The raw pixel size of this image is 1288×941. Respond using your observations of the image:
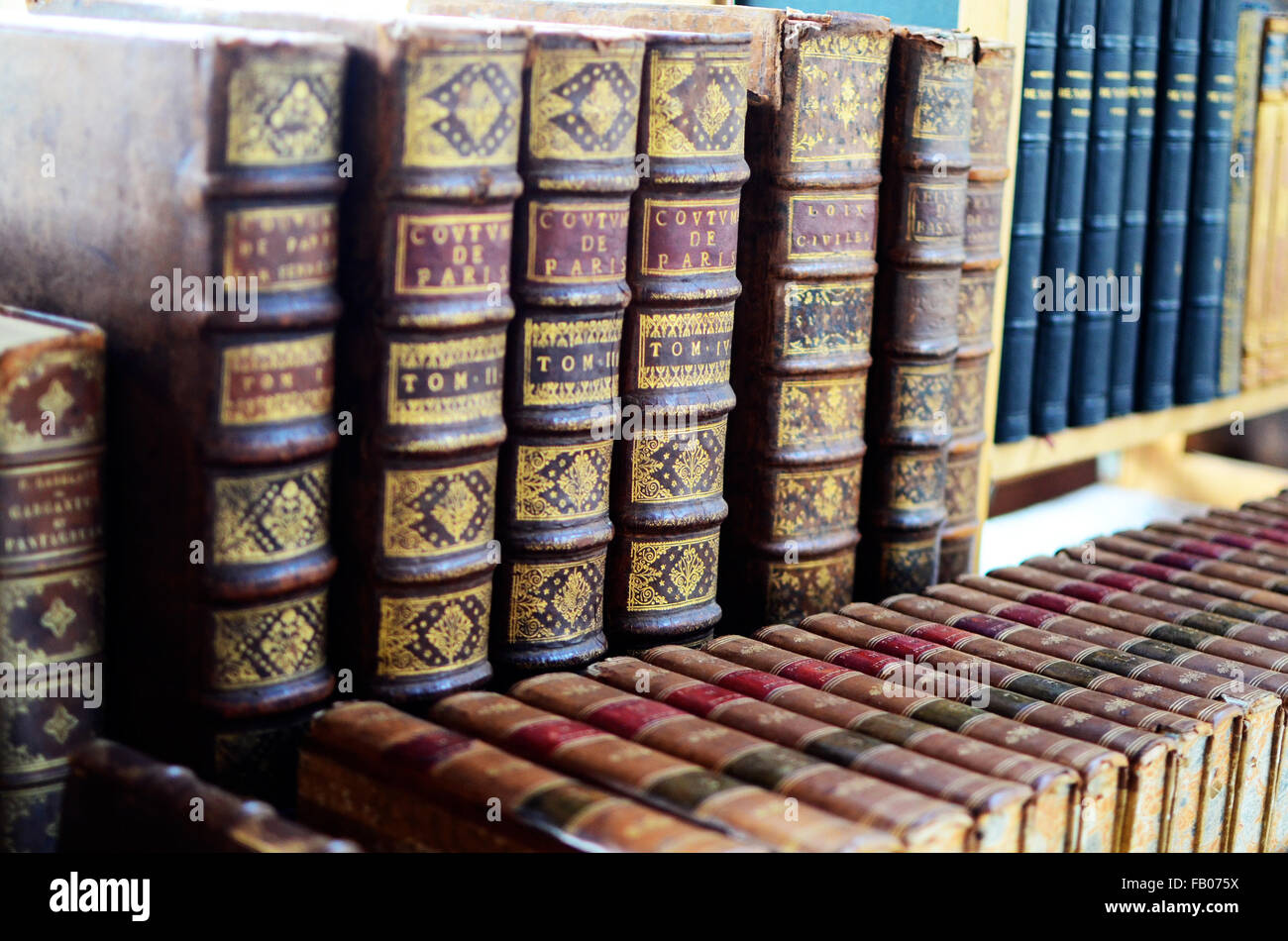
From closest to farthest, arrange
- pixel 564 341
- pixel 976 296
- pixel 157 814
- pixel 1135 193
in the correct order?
1. pixel 157 814
2. pixel 564 341
3. pixel 976 296
4. pixel 1135 193

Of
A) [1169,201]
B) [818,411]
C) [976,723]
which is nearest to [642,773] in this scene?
[976,723]

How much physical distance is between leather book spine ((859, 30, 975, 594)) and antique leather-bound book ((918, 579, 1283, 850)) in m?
0.16

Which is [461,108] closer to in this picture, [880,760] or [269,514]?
[269,514]

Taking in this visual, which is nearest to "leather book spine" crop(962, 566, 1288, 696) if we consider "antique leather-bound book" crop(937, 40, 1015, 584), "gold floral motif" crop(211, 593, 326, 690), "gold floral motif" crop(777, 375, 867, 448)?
"antique leather-bound book" crop(937, 40, 1015, 584)

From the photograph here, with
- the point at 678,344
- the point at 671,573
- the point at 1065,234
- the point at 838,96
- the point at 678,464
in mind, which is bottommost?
the point at 671,573

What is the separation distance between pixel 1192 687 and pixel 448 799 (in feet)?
2.16

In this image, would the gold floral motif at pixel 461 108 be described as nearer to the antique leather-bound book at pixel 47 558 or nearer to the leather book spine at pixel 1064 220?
the antique leather-bound book at pixel 47 558

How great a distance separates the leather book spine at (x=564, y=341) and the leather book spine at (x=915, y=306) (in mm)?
364

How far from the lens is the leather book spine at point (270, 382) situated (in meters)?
1.09

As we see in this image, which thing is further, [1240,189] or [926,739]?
[1240,189]

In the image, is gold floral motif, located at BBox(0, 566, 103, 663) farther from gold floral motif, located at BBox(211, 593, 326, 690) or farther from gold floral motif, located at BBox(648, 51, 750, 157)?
gold floral motif, located at BBox(648, 51, 750, 157)

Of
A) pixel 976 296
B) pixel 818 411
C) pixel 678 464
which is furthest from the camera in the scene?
pixel 976 296

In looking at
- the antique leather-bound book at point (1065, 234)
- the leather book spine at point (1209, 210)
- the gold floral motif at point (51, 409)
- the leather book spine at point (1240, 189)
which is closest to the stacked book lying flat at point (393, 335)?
the gold floral motif at point (51, 409)

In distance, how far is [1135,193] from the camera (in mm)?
1957
